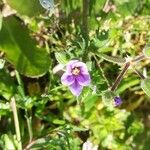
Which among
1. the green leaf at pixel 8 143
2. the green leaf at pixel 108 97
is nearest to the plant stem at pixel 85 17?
the green leaf at pixel 108 97

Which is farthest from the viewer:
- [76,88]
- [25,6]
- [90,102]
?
[90,102]

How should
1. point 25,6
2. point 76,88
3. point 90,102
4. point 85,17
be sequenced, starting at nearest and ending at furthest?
1. point 76,88
2. point 85,17
3. point 25,6
4. point 90,102

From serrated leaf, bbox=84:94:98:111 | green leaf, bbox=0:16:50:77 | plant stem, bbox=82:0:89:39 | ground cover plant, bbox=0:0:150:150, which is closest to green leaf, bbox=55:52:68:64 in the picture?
ground cover plant, bbox=0:0:150:150

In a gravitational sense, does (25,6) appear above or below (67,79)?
above

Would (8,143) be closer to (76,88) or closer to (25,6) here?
(76,88)

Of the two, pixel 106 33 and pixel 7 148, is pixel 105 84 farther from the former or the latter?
pixel 7 148

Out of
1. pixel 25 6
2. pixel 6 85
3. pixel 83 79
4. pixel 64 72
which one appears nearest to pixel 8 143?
pixel 6 85

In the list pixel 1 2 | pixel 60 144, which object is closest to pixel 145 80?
pixel 60 144
